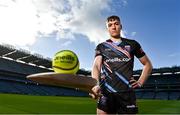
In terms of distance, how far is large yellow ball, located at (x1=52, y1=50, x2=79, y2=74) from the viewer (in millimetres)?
3258

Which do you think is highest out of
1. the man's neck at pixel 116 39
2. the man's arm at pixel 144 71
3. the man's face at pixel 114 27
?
the man's face at pixel 114 27

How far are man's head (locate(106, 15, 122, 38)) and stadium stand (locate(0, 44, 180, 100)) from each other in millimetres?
58424

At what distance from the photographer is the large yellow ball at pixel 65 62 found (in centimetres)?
326

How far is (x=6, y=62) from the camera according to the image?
72.6 m

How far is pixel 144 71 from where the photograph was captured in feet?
15.4

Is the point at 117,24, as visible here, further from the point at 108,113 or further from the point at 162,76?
the point at 162,76

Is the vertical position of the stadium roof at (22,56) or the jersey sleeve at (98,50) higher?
the stadium roof at (22,56)

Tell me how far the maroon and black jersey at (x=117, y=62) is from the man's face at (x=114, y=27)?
0.72 ft

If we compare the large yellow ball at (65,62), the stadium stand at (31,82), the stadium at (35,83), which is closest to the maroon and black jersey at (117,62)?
the large yellow ball at (65,62)

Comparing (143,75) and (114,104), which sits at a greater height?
(143,75)

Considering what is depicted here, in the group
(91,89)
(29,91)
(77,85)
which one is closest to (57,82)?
(77,85)

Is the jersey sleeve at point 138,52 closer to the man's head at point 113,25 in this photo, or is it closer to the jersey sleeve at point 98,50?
the man's head at point 113,25

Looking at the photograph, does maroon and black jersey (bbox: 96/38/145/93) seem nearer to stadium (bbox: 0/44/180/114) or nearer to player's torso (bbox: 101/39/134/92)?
player's torso (bbox: 101/39/134/92)

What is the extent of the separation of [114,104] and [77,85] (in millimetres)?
1857
